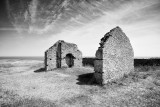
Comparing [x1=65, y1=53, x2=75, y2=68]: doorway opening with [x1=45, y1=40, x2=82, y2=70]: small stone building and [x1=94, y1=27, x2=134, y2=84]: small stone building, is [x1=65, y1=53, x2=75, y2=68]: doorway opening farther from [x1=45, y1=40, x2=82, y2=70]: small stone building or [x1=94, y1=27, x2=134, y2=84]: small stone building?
[x1=94, y1=27, x2=134, y2=84]: small stone building

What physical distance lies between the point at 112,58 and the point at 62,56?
9.24m

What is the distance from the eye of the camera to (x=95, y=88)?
31.4ft

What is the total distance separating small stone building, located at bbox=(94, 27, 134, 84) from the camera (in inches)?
418

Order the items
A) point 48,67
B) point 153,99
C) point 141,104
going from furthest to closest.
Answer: point 48,67, point 153,99, point 141,104

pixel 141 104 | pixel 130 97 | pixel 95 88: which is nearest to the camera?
pixel 141 104

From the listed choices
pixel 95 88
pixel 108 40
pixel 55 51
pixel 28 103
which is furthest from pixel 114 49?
pixel 55 51

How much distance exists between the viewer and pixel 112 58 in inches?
448

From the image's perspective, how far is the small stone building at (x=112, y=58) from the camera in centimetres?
1061

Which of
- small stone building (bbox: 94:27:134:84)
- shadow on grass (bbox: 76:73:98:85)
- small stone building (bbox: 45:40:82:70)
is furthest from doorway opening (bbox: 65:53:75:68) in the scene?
small stone building (bbox: 94:27:134:84)

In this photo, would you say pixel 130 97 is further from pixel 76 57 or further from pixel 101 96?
pixel 76 57

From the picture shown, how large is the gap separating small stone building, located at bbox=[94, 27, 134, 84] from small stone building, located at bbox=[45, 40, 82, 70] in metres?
8.60

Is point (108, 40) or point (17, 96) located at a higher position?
point (108, 40)

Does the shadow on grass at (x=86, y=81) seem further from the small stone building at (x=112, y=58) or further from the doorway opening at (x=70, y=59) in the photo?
the doorway opening at (x=70, y=59)

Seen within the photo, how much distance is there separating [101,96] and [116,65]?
4.51 meters
